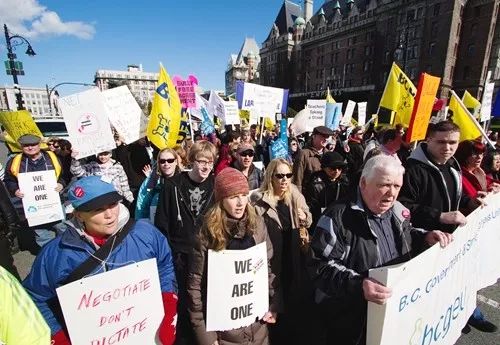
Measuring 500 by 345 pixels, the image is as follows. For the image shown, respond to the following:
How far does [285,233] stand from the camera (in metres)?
2.68

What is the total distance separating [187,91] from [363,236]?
639 cm

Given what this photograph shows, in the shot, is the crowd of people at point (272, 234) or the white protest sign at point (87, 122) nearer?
the crowd of people at point (272, 234)

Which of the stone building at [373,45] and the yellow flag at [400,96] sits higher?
the stone building at [373,45]

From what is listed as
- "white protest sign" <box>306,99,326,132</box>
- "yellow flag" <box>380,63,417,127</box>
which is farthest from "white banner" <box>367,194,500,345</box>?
"white protest sign" <box>306,99,326,132</box>

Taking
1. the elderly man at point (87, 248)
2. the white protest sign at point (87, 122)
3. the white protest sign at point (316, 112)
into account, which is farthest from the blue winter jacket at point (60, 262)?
the white protest sign at point (316, 112)

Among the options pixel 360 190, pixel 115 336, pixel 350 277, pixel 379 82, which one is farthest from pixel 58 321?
pixel 379 82

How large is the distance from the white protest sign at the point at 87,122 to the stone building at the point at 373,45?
26073mm

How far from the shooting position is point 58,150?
6.28m

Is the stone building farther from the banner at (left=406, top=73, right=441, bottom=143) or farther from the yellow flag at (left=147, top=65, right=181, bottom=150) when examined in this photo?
the yellow flag at (left=147, top=65, right=181, bottom=150)

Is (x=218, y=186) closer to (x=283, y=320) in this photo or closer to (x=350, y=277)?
(x=350, y=277)

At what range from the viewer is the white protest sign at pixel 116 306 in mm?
1569

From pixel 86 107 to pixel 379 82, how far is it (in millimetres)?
51962

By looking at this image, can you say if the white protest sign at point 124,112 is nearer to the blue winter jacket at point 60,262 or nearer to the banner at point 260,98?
the banner at point 260,98

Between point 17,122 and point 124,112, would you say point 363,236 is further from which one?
point 17,122
